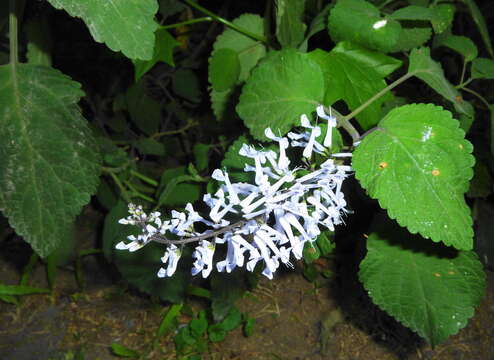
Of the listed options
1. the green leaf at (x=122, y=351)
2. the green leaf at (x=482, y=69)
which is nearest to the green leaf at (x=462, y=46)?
the green leaf at (x=482, y=69)

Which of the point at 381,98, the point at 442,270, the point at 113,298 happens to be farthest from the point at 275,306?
the point at 381,98

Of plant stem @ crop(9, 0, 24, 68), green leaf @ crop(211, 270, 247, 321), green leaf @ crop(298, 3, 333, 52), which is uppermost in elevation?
plant stem @ crop(9, 0, 24, 68)

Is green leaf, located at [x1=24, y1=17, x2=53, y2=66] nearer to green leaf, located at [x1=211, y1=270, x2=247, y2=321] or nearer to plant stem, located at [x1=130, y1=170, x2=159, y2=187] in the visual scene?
plant stem, located at [x1=130, y1=170, x2=159, y2=187]

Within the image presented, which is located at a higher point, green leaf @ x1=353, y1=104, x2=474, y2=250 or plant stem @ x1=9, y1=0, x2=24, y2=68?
plant stem @ x1=9, y1=0, x2=24, y2=68

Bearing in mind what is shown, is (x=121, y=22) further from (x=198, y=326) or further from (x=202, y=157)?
(x=198, y=326)

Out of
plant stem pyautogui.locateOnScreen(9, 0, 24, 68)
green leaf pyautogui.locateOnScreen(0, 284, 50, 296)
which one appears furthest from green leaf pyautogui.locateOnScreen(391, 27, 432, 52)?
green leaf pyautogui.locateOnScreen(0, 284, 50, 296)

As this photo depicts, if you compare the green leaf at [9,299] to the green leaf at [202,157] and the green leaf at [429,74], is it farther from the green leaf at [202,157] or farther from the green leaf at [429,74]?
the green leaf at [429,74]
